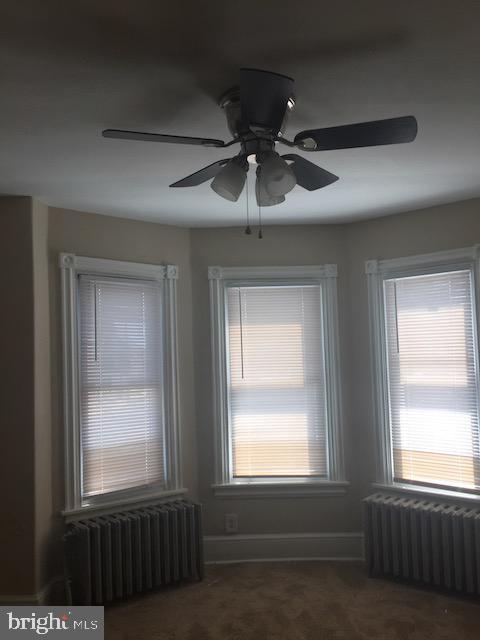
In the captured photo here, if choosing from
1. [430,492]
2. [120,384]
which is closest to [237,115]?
[120,384]

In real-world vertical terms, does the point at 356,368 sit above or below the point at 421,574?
above

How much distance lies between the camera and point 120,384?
3863 millimetres

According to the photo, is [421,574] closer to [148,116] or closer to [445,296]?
[445,296]

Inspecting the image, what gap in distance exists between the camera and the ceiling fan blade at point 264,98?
67.9 inches

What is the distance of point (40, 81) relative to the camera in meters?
1.96

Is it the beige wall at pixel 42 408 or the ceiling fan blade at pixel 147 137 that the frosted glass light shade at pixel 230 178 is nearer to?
the ceiling fan blade at pixel 147 137

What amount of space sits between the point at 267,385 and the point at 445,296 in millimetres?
1454

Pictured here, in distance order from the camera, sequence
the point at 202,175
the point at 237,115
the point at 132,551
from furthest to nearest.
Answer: the point at 132,551, the point at 202,175, the point at 237,115

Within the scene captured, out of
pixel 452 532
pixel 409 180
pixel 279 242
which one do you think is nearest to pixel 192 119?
pixel 409 180

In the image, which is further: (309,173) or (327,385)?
Answer: (327,385)

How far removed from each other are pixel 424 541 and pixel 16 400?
276 cm

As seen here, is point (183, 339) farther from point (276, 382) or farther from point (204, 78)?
point (204, 78)

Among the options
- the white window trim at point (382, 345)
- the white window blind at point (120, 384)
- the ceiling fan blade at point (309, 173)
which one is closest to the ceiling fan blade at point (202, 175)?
the ceiling fan blade at point (309, 173)

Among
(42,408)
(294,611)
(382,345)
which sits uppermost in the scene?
(382,345)
